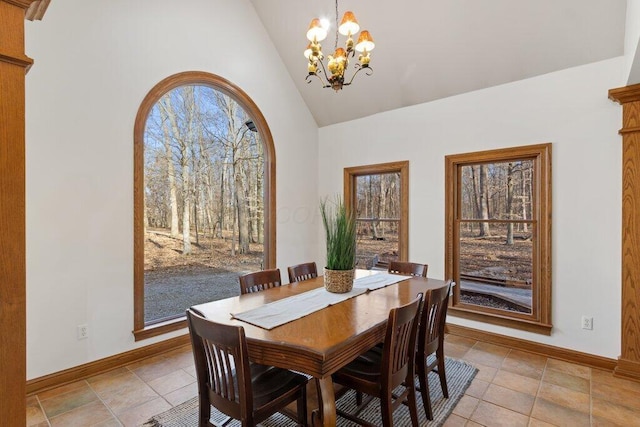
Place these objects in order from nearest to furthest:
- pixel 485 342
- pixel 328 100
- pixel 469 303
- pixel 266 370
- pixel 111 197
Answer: pixel 266 370, pixel 111 197, pixel 485 342, pixel 469 303, pixel 328 100

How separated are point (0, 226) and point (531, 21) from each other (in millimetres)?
3945

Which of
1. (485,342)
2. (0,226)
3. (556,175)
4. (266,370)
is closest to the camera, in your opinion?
(0,226)

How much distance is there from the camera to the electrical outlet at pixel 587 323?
2.99 meters

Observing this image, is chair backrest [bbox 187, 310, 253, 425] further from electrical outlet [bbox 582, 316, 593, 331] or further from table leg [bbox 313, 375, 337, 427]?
electrical outlet [bbox 582, 316, 593, 331]

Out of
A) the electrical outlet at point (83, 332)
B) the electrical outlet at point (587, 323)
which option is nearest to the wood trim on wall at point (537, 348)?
the electrical outlet at point (587, 323)

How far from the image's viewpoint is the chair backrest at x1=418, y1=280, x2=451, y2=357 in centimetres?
211

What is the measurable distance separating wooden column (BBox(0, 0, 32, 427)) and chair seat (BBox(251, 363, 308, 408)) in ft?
3.05

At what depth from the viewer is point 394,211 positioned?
4.40m

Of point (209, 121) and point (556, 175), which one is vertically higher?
point (209, 121)

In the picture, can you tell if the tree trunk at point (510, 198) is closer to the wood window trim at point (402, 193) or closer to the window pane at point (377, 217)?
the wood window trim at point (402, 193)

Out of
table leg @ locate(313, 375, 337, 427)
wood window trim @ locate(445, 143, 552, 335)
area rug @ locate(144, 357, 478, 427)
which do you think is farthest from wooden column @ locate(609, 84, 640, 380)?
table leg @ locate(313, 375, 337, 427)

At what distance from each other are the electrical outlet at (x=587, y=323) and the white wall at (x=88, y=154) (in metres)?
4.17

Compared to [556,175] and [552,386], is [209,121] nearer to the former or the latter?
[556,175]

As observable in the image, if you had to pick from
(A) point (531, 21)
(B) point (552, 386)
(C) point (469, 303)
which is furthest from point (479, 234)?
(A) point (531, 21)
